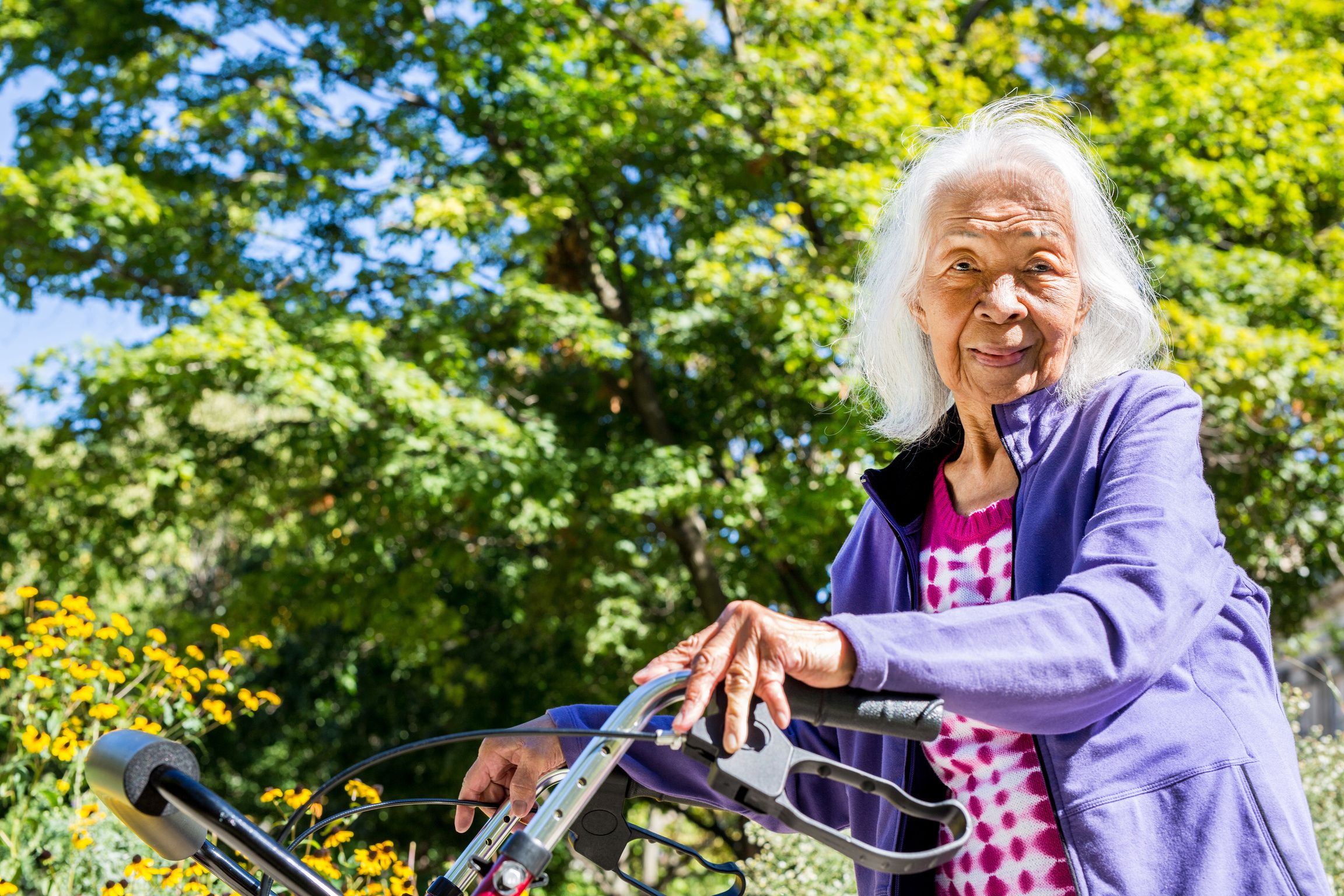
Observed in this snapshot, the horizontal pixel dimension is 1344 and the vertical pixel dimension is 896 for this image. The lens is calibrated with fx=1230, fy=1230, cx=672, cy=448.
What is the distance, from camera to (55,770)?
5035 mm

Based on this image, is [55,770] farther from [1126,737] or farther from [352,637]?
[352,637]

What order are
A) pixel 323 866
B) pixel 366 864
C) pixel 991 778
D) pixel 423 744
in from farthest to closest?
pixel 366 864, pixel 323 866, pixel 991 778, pixel 423 744

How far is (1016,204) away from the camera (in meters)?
1.65

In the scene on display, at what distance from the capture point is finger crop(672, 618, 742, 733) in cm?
105

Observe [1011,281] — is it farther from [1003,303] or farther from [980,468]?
[980,468]

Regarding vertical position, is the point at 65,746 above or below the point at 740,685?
above

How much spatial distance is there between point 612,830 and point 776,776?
530mm

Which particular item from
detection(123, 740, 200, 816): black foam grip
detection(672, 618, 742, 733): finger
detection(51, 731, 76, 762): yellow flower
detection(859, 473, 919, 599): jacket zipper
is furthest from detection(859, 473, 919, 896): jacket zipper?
detection(51, 731, 76, 762): yellow flower

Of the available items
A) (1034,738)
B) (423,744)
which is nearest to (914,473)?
(1034,738)

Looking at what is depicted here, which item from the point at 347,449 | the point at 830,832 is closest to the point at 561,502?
the point at 347,449

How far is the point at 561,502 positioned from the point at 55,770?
12.2ft

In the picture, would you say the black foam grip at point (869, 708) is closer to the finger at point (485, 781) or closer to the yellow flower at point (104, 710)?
the finger at point (485, 781)

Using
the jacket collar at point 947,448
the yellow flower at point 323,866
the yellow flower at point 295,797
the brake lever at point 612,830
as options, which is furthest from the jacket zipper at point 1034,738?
the yellow flower at point 295,797

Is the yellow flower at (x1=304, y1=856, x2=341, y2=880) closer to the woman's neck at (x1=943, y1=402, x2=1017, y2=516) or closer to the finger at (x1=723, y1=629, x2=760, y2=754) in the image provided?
the woman's neck at (x1=943, y1=402, x2=1017, y2=516)
